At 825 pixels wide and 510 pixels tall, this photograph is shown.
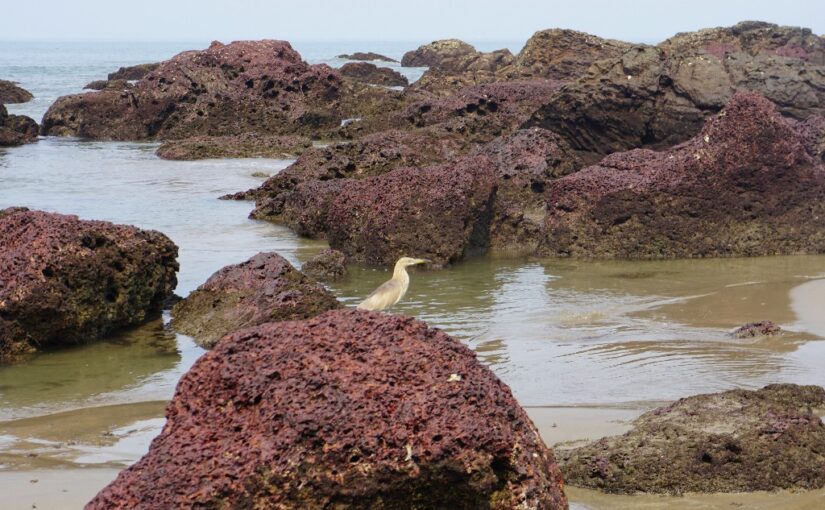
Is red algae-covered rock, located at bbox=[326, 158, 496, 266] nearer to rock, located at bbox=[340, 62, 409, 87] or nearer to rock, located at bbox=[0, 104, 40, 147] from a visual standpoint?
rock, located at bbox=[0, 104, 40, 147]

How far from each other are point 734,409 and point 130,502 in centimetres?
295

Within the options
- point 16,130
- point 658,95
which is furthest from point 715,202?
point 16,130

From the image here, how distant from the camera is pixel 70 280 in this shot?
889 cm

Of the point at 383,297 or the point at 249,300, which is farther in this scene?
the point at 249,300

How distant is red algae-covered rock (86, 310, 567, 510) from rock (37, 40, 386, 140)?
20.7m

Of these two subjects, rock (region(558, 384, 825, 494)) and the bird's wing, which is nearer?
rock (region(558, 384, 825, 494))

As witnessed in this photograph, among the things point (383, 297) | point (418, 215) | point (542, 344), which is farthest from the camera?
point (418, 215)

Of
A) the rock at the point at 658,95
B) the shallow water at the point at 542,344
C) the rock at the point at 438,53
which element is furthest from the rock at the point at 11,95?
the rock at the point at 658,95

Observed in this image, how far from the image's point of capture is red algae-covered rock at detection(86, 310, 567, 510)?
13.2 ft

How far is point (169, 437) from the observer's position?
4.21 meters

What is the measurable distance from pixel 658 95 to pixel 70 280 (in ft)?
33.5

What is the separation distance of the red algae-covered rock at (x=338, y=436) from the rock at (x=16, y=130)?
22014 mm

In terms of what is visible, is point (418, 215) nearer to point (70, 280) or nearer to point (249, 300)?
point (249, 300)

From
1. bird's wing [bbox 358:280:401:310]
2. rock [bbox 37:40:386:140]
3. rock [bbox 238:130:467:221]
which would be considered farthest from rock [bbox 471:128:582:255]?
rock [bbox 37:40:386:140]
